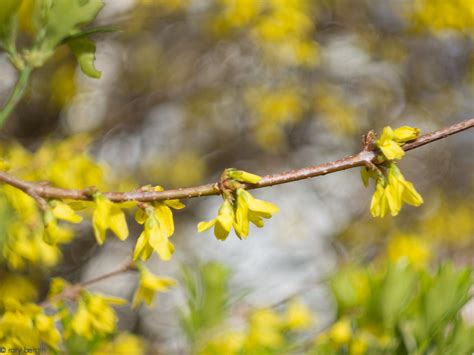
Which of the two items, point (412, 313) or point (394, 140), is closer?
point (394, 140)

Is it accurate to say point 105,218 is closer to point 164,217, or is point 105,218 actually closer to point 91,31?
point 164,217

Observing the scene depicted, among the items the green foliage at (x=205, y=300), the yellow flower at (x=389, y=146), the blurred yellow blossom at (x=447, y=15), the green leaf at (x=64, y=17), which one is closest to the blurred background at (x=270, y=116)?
the blurred yellow blossom at (x=447, y=15)

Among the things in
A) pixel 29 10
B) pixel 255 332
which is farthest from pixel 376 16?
pixel 255 332

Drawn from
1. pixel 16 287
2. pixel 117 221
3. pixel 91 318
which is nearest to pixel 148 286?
pixel 91 318

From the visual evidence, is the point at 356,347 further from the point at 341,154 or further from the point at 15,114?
the point at 341,154

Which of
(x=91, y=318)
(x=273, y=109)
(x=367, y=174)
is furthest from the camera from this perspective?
(x=273, y=109)

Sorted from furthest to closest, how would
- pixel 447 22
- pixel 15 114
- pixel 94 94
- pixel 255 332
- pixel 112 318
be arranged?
pixel 94 94 → pixel 15 114 → pixel 447 22 → pixel 255 332 → pixel 112 318

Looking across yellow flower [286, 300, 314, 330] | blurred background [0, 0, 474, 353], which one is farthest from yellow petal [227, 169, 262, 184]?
blurred background [0, 0, 474, 353]
